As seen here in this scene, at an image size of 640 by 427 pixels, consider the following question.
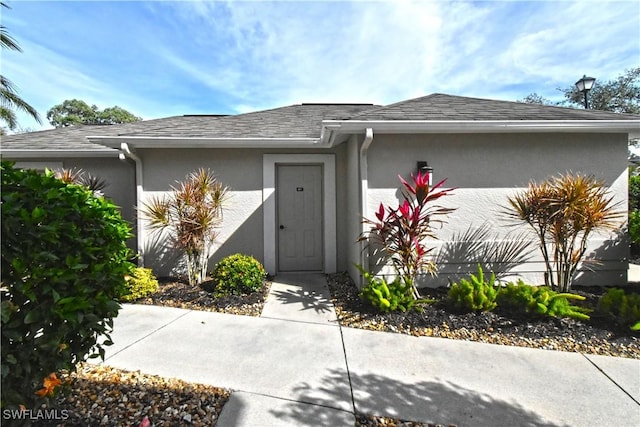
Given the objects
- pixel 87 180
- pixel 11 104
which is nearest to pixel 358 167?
pixel 87 180

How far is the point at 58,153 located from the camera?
6020 mm

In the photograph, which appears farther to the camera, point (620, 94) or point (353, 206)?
point (620, 94)

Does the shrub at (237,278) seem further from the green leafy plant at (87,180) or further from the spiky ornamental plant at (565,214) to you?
the spiky ornamental plant at (565,214)

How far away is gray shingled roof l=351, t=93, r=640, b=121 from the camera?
4484mm

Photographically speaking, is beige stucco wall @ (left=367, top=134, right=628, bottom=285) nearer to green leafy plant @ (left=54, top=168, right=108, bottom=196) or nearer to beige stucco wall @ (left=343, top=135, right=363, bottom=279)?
beige stucco wall @ (left=343, top=135, right=363, bottom=279)

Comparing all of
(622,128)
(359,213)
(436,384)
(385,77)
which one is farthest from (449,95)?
(436,384)

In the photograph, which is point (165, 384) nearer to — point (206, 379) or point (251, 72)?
point (206, 379)

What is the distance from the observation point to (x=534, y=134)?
4805mm

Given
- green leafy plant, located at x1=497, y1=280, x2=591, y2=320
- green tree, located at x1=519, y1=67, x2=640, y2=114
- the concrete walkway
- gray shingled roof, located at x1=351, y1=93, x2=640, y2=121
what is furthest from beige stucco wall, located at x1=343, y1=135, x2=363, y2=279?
green tree, located at x1=519, y1=67, x2=640, y2=114

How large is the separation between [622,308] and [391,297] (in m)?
2.62

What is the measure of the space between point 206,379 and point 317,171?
4.39 m

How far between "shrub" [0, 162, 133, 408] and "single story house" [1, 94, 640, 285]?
11.2 ft

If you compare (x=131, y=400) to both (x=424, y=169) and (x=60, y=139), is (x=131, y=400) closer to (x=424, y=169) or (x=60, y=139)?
(x=424, y=169)

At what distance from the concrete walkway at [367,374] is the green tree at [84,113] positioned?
34857mm
